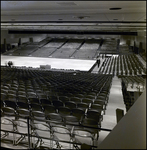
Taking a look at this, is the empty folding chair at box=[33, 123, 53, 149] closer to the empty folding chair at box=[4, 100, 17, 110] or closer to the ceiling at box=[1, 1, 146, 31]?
the empty folding chair at box=[4, 100, 17, 110]

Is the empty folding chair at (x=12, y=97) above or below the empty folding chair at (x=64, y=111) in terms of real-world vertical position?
above

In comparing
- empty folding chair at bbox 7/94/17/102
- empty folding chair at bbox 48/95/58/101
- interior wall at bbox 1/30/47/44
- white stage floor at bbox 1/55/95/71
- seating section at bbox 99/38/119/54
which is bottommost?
empty folding chair at bbox 48/95/58/101

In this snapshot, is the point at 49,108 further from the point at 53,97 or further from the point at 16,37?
the point at 16,37

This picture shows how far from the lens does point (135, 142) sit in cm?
260

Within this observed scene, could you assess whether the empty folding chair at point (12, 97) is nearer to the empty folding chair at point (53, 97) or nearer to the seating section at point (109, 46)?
the empty folding chair at point (53, 97)

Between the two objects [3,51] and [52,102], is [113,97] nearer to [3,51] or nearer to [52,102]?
[52,102]

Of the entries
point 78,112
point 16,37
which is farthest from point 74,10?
point 16,37

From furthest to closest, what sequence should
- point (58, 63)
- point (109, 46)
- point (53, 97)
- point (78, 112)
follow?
point (109, 46) → point (58, 63) → point (53, 97) → point (78, 112)

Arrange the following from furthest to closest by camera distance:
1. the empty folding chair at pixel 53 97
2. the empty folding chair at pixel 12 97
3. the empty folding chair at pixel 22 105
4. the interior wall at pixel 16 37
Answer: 1. the interior wall at pixel 16 37
2. the empty folding chair at pixel 53 97
3. the empty folding chair at pixel 12 97
4. the empty folding chair at pixel 22 105

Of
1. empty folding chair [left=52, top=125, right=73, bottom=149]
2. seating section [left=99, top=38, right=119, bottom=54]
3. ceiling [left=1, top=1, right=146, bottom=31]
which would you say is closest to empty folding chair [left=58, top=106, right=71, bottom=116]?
empty folding chair [left=52, top=125, right=73, bottom=149]

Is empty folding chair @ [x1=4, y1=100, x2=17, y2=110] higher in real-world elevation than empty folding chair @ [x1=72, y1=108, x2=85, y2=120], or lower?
higher

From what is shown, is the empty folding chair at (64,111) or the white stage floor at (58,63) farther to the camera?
the white stage floor at (58,63)

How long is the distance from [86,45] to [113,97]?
28343 mm

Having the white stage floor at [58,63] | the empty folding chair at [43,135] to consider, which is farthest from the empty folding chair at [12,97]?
the white stage floor at [58,63]
